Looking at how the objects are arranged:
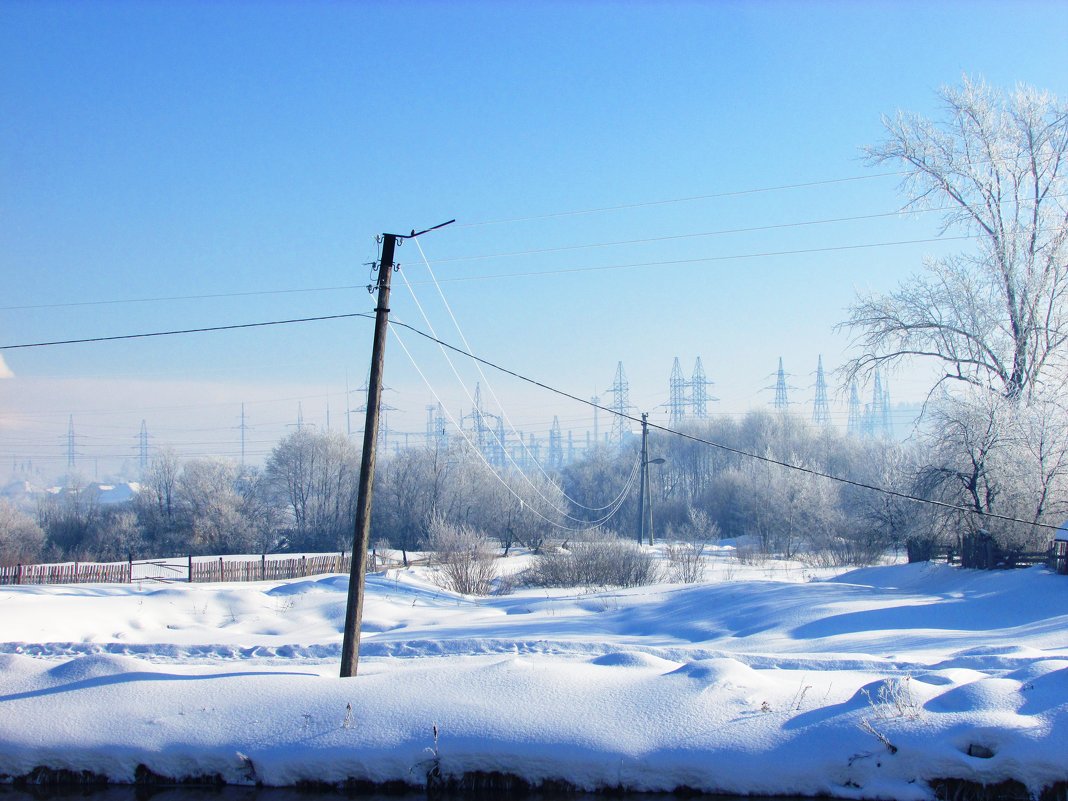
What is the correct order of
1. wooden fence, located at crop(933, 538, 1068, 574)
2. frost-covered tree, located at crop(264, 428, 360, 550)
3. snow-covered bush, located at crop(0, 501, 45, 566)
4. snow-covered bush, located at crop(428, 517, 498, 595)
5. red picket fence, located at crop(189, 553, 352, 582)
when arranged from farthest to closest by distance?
frost-covered tree, located at crop(264, 428, 360, 550)
snow-covered bush, located at crop(0, 501, 45, 566)
red picket fence, located at crop(189, 553, 352, 582)
snow-covered bush, located at crop(428, 517, 498, 595)
wooden fence, located at crop(933, 538, 1068, 574)

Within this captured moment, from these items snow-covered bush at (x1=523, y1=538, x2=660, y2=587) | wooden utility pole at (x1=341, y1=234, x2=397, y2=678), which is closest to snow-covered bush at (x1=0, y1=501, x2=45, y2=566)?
snow-covered bush at (x1=523, y1=538, x2=660, y2=587)

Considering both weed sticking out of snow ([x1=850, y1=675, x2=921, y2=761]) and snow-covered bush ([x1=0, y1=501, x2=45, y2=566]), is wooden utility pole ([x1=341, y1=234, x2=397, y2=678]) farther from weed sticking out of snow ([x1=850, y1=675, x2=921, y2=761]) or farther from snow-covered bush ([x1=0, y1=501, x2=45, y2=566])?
snow-covered bush ([x1=0, y1=501, x2=45, y2=566])

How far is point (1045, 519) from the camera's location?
25.8 m

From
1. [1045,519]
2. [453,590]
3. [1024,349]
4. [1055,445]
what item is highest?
[1024,349]

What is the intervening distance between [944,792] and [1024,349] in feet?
77.5

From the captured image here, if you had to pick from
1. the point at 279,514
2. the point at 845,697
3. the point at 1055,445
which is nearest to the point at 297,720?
the point at 845,697

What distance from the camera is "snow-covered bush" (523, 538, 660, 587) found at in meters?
33.2

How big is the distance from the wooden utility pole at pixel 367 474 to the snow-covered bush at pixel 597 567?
2155 cm

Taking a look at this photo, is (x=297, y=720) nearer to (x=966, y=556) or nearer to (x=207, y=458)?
(x=966, y=556)

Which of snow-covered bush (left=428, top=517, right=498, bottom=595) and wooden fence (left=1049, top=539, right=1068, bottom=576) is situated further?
snow-covered bush (left=428, top=517, right=498, bottom=595)

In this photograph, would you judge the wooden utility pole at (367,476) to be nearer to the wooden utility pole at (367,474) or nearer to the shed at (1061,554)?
the wooden utility pole at (367,474)

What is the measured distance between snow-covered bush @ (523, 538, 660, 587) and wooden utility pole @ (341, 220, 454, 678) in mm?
21546

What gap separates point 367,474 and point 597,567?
2233 cm

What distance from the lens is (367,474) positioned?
40.0ft
